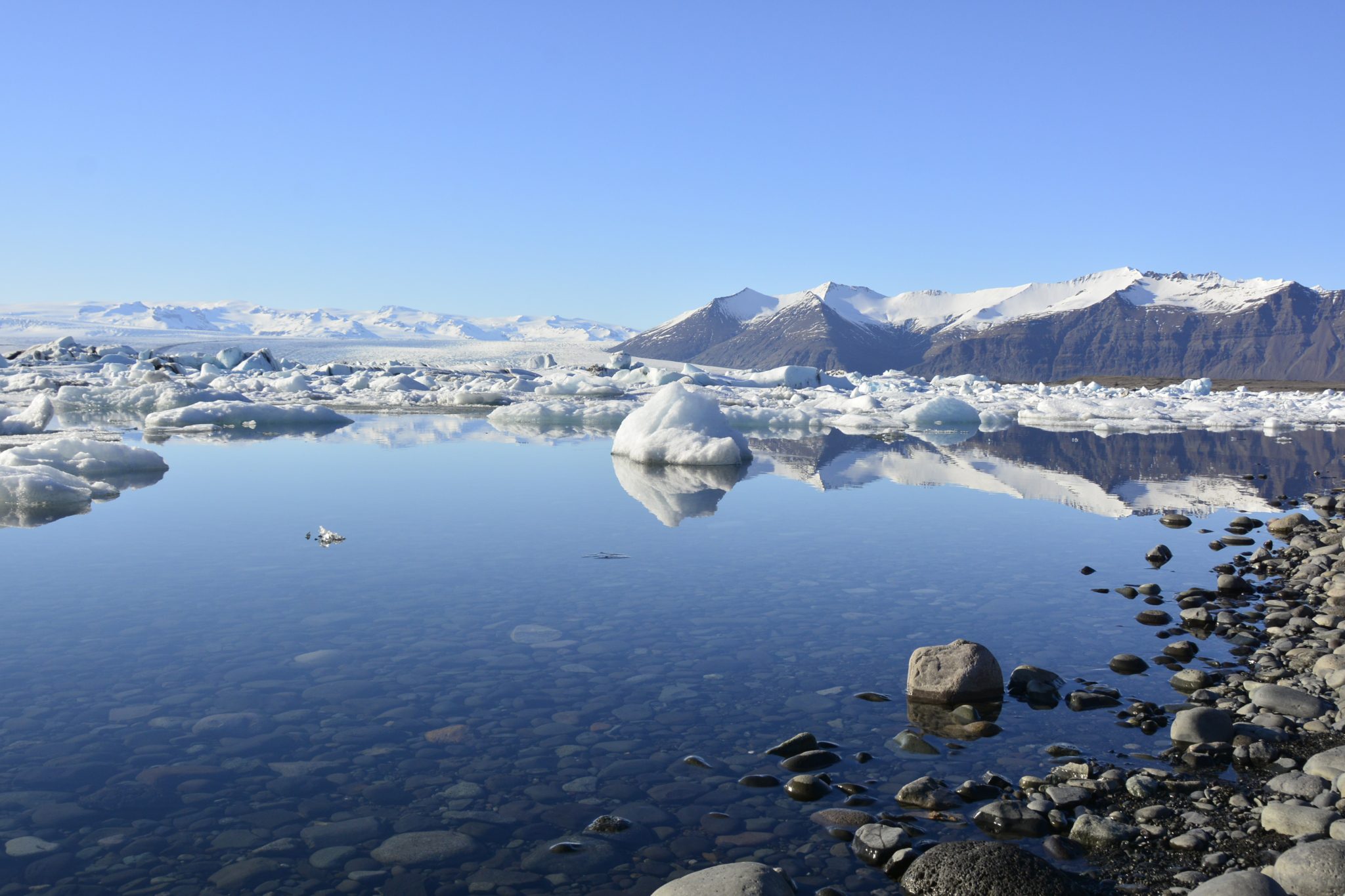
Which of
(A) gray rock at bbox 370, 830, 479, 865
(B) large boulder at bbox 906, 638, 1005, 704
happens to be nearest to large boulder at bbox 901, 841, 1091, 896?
(A) gray rock at bbox 370, 830, 479, 865

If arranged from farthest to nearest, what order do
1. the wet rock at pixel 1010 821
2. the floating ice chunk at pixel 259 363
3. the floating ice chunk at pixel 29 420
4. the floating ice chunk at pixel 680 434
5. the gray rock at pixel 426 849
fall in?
1. the floating ice chunk at pixel 259 363
2. the floating ice chunk at pixel 29 420
3. the floating ice chunk at pixel 680 434
4. the wet rock at pixel 1010 821
5. the gray rock at pixel 426 849

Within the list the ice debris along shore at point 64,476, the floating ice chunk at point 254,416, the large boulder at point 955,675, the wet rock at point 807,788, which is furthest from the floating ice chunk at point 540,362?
the wet rock at point 807,788

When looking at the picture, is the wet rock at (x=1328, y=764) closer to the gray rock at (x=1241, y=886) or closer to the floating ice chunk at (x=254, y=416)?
the gray rock at (x=1241, y=886)

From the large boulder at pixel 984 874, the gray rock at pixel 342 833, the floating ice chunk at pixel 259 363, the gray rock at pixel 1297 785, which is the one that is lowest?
the gray rock at pixel 342 833

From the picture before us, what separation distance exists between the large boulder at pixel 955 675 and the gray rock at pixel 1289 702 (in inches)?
50.8

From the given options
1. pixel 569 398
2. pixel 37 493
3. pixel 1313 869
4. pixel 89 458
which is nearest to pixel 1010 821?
pixel 1313 869

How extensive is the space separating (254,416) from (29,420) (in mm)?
5997

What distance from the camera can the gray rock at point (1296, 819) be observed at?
12.3ft

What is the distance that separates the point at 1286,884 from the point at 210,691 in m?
5.02

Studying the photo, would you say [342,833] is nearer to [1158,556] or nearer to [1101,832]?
[1101,832]

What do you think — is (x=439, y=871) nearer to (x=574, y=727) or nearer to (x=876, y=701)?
(x=574, y=727)

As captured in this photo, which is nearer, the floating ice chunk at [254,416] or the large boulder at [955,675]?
the large boulder at [955,675]

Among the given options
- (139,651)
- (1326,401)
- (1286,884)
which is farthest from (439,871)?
(1326,401)

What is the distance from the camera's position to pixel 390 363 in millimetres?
64438
